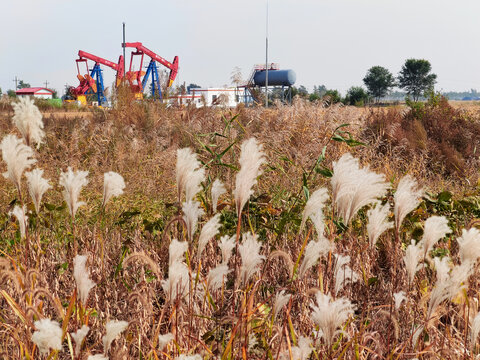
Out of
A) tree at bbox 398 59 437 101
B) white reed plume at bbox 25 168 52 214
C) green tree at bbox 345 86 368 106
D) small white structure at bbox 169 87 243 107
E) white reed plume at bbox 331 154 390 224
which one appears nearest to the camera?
white reed plume at bbox 331 154 390 224

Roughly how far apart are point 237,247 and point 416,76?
74.5 metres

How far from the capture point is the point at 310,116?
22.7ft

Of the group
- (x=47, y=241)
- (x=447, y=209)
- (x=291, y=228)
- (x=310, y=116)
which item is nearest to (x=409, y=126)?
(x=310, y=116)

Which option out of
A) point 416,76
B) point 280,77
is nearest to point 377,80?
point 416,76

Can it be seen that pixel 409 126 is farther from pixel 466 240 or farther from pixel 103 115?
pixel 466 240

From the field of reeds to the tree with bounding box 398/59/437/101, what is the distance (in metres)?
65.2

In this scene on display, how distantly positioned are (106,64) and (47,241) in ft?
119

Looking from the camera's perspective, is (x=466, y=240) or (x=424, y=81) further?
(x=424, y=81)

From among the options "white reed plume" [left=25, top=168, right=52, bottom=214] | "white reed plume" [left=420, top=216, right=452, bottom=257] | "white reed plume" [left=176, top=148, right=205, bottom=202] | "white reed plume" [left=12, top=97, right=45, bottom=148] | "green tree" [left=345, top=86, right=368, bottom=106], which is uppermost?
"green tree" [left=345, top=86, right=368, bottom=106]

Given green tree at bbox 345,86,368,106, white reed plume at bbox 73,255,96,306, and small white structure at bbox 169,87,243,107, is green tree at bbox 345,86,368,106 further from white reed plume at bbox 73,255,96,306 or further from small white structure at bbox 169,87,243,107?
white reed plume at bbox 73,255,96,306

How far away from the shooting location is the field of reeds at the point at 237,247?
147 centimetres

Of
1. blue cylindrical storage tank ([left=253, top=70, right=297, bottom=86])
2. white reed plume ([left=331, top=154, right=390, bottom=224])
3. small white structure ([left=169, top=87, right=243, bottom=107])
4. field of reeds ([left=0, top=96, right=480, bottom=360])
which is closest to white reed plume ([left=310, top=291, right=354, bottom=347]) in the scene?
field of reeds ([left=0, top=96, right=480, bottom=360])

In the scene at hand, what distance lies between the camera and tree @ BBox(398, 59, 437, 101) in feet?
223

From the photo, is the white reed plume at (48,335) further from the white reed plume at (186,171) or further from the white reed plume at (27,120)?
the white reed plume at (27,120)
